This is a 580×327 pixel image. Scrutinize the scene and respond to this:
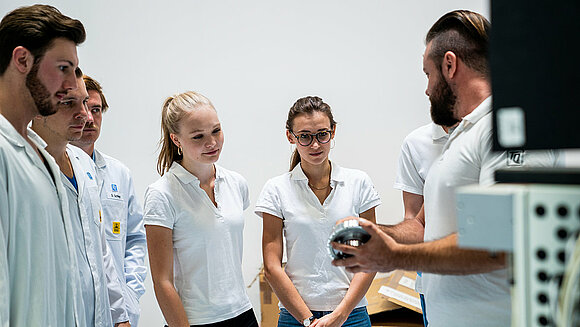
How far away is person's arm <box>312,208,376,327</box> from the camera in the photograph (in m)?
1.92

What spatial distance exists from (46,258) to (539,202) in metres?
1.22

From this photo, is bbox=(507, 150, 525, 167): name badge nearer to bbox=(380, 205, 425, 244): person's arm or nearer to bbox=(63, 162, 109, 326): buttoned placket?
bbox=(380, 205, 425, 244): person's arm

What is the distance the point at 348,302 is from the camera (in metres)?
1.95

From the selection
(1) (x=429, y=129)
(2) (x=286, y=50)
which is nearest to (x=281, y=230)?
(1) (x=429, y=129)

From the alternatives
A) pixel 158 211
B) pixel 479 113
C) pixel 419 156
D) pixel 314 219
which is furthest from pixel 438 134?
pixel 158 211

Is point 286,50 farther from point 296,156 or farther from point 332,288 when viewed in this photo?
point 332,288

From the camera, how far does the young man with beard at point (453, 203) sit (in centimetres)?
106

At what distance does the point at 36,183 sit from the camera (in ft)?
4.43

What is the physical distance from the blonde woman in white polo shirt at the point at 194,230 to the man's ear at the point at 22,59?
0.70 metres

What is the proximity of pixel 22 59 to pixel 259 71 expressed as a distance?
6.26ft

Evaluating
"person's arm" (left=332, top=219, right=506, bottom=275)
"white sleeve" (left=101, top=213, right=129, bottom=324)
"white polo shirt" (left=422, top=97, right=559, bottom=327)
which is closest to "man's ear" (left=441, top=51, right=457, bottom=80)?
"white polo shirt" (left=422, top=97, right=559, bottom=327)

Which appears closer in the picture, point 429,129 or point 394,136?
point 429,129

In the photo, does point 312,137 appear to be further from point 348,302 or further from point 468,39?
point 468,39

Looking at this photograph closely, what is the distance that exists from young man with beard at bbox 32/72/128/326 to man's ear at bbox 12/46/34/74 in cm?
14
